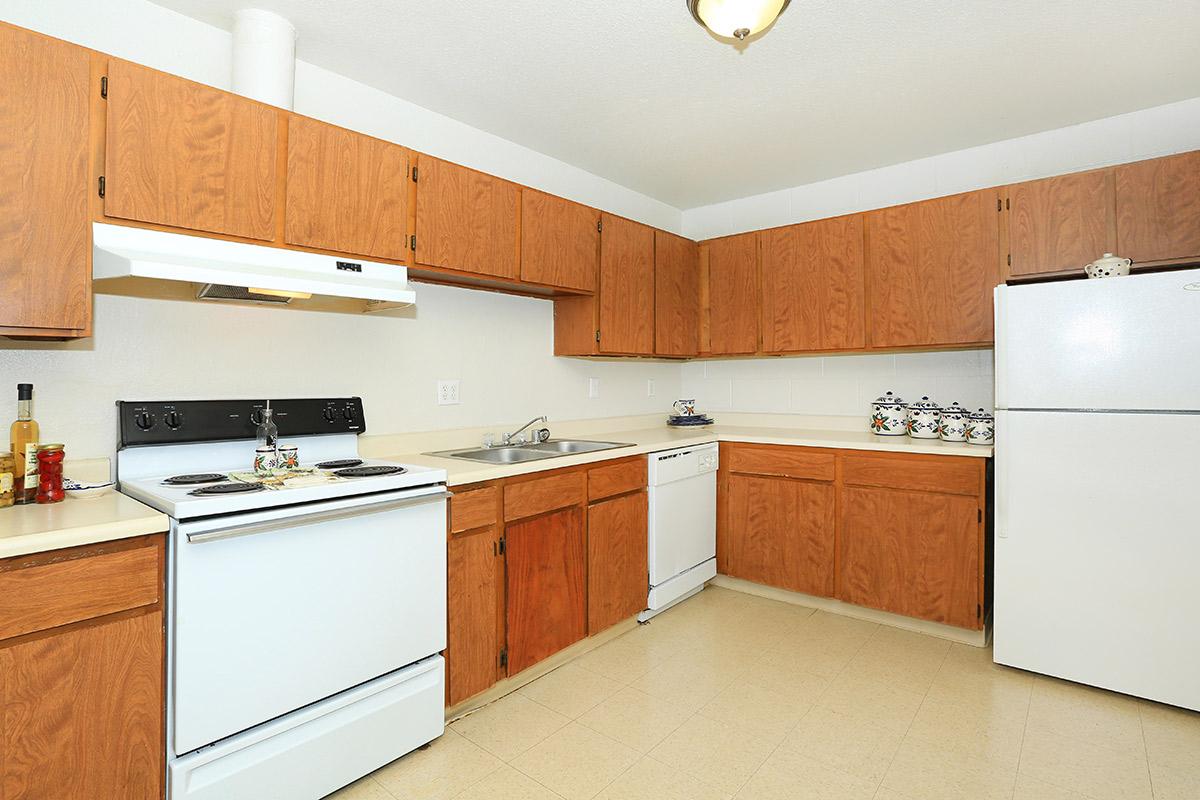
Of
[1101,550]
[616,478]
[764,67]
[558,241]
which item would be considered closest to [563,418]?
[616,478]

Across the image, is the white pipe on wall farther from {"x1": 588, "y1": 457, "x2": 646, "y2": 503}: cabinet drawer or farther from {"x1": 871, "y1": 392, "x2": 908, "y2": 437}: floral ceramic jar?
{"x1": 871, "y1": 392, "x2": 908, "y2": 437}: floral ceramic jar

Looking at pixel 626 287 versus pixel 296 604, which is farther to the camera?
pixel 626 287

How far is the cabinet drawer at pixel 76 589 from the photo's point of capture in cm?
124

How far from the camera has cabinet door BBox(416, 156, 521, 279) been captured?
90.5 inches

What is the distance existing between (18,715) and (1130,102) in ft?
14.3

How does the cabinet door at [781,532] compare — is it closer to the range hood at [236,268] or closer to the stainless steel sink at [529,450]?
Answer: the stainless steel sink at [529,450]

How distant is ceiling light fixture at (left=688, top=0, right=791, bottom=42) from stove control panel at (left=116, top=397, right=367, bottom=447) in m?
1.79

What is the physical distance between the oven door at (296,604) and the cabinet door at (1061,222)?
2775 mm

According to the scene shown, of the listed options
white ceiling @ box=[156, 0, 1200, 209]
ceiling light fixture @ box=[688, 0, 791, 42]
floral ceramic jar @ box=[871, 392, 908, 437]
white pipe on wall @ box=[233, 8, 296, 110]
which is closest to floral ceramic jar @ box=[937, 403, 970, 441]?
floral ceramic jar @ box=[871, 392, 908, 437]

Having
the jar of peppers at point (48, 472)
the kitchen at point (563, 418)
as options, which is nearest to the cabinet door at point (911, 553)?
the kitchen at point (563, 418)

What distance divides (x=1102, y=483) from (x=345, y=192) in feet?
9.76

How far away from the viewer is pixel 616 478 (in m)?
2.76

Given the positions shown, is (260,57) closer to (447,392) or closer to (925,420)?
(447,392)

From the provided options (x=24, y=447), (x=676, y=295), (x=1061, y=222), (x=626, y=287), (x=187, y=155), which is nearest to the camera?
(x=24, y=447)
